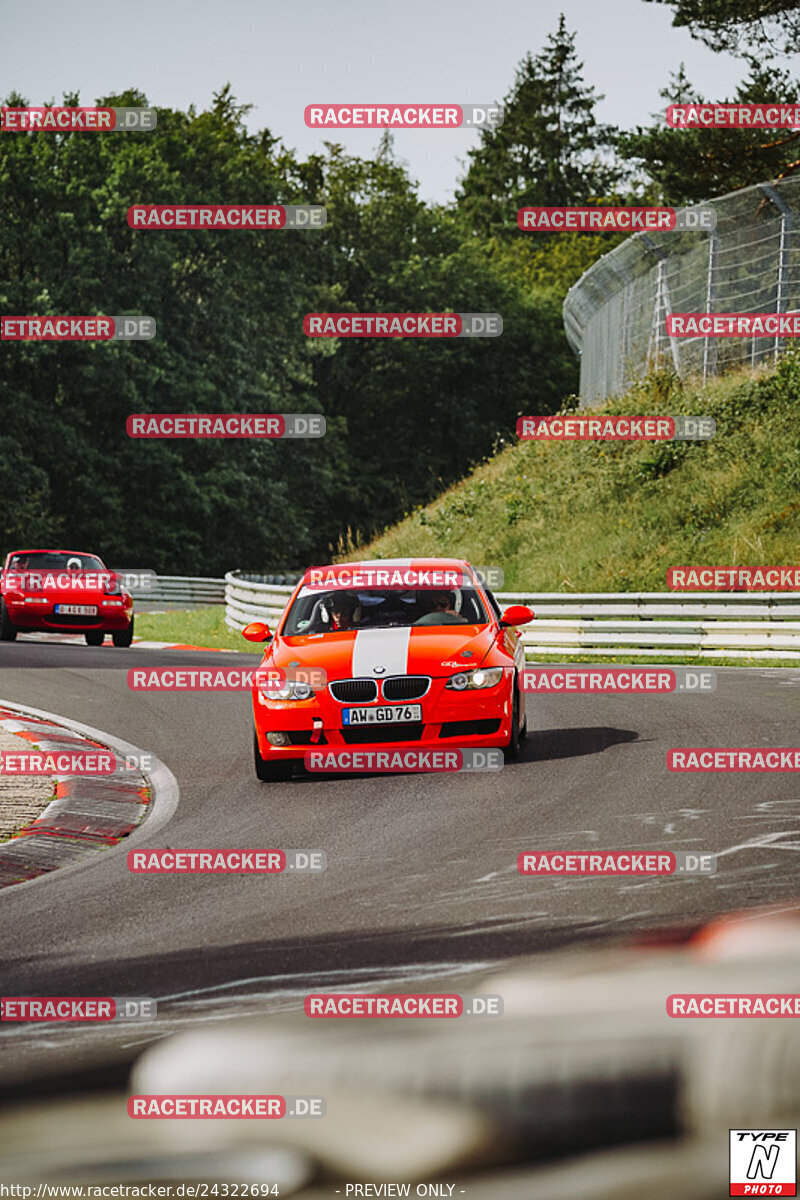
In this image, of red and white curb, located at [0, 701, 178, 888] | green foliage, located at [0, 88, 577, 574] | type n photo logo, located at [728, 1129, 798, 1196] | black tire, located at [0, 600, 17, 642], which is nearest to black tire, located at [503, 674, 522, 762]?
red and white curb, located at [0, 701, 178, 888]

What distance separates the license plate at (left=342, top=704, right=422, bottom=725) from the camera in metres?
10.5

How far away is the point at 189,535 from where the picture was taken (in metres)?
51.4

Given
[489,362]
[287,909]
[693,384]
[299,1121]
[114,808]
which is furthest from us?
[489,362]

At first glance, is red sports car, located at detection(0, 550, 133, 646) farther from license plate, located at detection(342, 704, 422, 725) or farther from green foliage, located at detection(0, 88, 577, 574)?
green foliage, located at detection(0, 88, 577, 574)

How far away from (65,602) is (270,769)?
46.0 feet

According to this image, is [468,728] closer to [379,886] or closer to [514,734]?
[514,734]

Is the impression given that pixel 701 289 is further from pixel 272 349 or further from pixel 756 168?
pixel 272 349

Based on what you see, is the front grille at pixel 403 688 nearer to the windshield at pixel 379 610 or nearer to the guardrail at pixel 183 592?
the windshield at pixel 379 610

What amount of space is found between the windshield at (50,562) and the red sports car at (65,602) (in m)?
0.02

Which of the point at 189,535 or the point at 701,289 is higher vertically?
the point at 701,289

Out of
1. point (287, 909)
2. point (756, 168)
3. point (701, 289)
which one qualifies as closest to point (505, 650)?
point (287, 909)

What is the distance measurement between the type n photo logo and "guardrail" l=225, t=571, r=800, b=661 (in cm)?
1855

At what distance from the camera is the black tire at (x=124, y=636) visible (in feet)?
80.6

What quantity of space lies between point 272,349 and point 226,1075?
2052 inches
